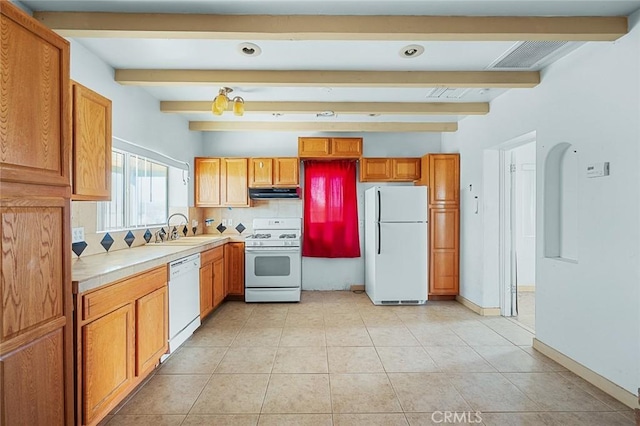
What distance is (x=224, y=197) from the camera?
15.8 ft

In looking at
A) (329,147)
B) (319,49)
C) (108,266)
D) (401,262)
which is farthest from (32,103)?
(401,262)

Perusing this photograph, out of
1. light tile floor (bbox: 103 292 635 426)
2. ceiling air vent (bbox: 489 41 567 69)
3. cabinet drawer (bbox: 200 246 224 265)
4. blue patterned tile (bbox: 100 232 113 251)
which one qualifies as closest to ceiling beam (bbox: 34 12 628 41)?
ceiling air vent (bbox: 489 41 567 69)

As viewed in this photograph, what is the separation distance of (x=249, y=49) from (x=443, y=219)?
10.8 ft

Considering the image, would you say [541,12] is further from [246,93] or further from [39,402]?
[39,402]

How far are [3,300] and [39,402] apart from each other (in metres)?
0.53

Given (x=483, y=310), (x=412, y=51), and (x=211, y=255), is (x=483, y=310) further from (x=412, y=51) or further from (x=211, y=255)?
(x=211, y=255)

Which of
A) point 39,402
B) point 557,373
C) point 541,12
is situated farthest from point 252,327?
point 541,12

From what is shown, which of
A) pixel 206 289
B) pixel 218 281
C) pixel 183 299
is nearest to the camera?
pixel 183 299

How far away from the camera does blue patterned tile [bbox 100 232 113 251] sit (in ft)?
9.24

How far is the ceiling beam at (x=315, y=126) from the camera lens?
4523mm

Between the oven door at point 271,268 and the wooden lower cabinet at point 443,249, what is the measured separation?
190 centimetres

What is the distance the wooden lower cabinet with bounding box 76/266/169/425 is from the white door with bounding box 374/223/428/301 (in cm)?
272

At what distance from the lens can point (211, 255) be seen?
3.90 m

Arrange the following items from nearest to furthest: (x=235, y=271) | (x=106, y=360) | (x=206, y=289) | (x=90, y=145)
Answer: (x=106, y=360) < (x=90, y=145) < (x=206, y=289) < (x=235, y=271)
